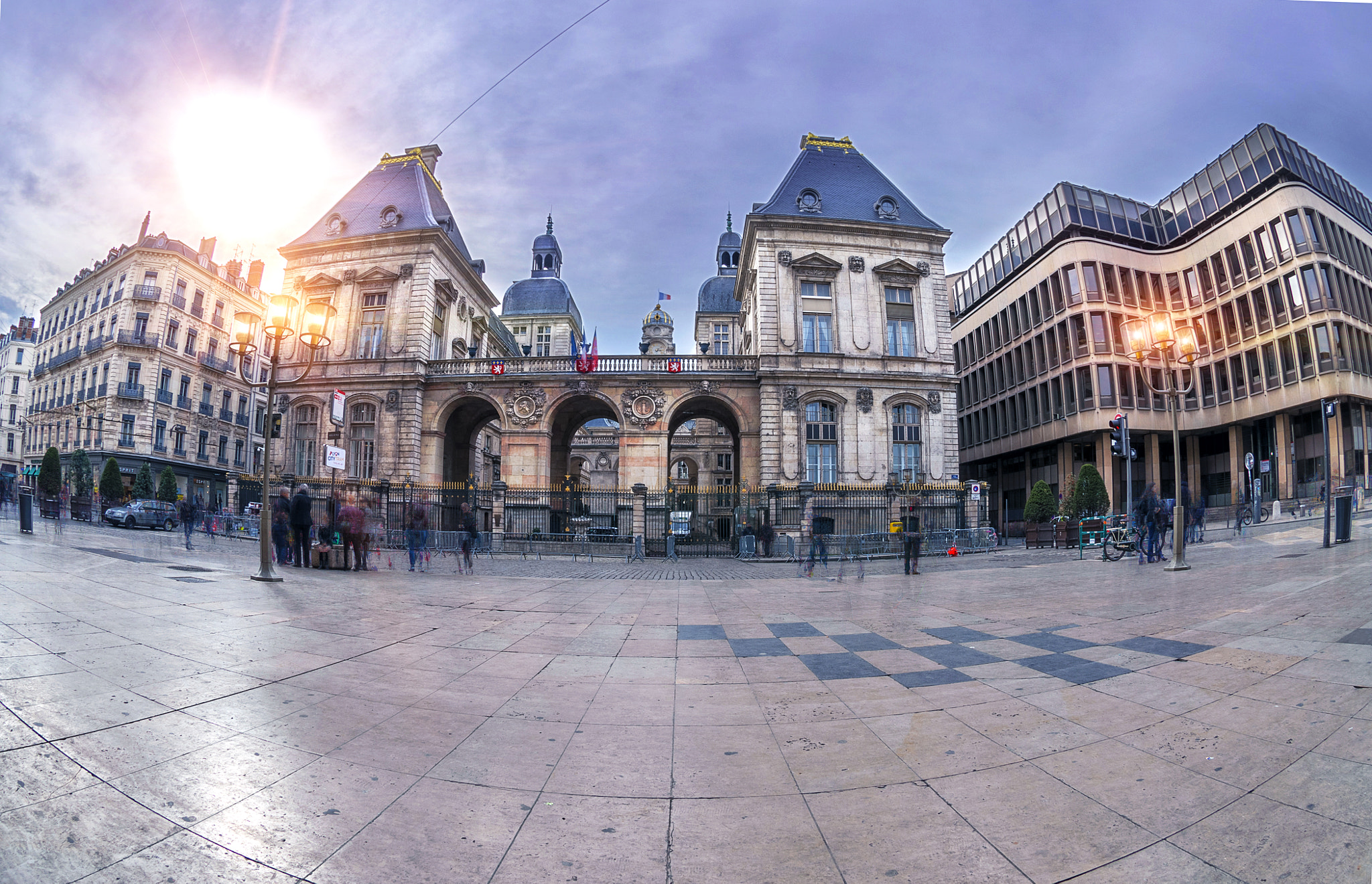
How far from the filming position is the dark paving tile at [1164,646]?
5602 millimetres

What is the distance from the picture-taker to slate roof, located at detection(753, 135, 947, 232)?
31938 millimetres

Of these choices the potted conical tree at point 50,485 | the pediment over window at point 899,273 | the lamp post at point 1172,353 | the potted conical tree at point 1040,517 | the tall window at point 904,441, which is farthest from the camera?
the pediment over window at point 899,273

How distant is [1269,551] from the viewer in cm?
1501

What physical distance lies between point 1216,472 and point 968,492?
2534 cm

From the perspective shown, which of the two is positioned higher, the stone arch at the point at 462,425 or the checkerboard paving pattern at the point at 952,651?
the stone arch at the point at 462,425

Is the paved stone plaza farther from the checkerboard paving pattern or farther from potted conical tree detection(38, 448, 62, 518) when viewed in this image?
potted conical tree detection(38, 448, 62, 518)

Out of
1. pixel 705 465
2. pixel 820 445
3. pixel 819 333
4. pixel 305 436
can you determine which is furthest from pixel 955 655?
pixel 705 465

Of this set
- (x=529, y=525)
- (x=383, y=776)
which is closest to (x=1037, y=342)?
(x=529, y=525)

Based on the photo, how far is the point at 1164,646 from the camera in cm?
590

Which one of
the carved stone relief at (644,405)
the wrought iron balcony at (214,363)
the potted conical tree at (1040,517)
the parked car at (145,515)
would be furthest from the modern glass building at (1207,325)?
Result: the wrought iron balcony at (214,363)

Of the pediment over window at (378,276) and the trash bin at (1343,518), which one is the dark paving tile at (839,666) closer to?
the trash bin at (1343,518)

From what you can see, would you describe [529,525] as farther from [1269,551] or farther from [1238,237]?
[1238,237]

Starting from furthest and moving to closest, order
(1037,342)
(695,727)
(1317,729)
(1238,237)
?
(1037,342) < (1238,237) < (695,727) < (1317,729)

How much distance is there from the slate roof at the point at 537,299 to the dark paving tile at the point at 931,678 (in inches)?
2478
